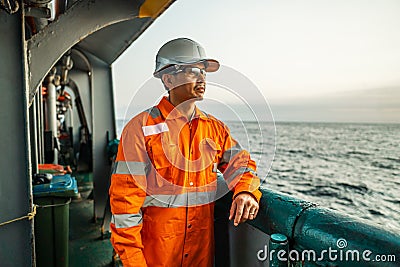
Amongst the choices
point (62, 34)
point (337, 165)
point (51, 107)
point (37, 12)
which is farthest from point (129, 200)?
point (337, 165)

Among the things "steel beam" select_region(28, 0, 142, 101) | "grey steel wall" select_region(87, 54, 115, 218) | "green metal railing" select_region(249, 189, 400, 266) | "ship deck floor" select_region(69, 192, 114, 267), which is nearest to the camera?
"green metal railing" select_region(249, 189, 400, 266)

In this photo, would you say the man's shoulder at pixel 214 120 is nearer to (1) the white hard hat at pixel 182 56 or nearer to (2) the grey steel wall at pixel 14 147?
(1) the white hard hat at pixel 182 56

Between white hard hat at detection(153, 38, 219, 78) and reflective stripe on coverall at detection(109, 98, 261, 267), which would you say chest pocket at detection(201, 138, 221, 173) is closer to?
reflective stripe on coverall at detection(109, 98, 261, 267)

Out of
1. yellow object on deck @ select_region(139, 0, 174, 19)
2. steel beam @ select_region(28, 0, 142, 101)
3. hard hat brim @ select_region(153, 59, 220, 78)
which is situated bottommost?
hard hat brim @ select_region(153, 59, 220, 78)

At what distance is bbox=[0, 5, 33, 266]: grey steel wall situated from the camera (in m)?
1.57

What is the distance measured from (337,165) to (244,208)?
50.6m

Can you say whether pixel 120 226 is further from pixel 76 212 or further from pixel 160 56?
pixel 76 212

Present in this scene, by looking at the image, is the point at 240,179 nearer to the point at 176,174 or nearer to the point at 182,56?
the point at 176,174

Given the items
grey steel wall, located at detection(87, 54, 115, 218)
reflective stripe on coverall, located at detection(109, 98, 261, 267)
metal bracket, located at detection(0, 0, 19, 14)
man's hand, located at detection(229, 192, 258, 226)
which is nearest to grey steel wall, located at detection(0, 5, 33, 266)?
metal bracket, located at detection(0, 0, 19, 14)

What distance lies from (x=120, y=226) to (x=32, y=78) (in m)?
0.90

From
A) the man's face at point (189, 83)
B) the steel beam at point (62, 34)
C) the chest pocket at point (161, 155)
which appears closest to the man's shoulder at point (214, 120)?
the man's face at point (189, 83)

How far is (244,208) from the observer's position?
4.12 feet

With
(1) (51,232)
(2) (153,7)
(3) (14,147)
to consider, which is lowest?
(1) (51,232)

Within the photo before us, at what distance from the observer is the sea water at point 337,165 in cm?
149
